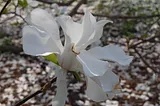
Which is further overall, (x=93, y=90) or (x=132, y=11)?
(x=132, y=11)

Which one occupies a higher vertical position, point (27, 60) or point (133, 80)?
point (27, 60)

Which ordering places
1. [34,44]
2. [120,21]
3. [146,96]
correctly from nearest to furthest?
→ 1. [34,44]
2. [146,96]
3. [120,21]

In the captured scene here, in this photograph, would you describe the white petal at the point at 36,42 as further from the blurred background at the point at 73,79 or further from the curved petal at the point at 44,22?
the blurred background at the point at 73,79

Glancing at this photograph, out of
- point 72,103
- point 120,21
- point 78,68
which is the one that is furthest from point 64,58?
point 120,21

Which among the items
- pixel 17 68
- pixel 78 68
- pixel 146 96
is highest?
pixel 78 68

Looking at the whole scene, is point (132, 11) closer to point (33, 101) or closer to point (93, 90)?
point (33, 101)

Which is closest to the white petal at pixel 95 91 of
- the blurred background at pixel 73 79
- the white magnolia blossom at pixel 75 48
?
the white magnolia blossom at pixel 75 48

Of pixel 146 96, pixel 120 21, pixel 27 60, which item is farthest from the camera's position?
pixel 120 21
